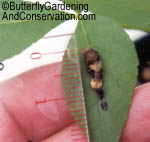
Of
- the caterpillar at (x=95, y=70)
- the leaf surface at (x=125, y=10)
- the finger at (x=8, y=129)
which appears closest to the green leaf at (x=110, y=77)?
the caterpillar at (x=95, y=70)

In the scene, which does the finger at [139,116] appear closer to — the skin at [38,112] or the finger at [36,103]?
the skin at [38,112]

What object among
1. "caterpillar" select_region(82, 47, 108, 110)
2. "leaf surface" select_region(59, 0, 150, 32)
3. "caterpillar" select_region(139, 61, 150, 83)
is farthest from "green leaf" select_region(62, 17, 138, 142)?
"caterpillar" select_region(139, 61, 150, 83)

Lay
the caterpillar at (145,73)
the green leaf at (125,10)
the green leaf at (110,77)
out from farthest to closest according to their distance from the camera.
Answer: the caterpillar at (145,73)
the green leaf at (125,10)
the green leaf at (110,77)

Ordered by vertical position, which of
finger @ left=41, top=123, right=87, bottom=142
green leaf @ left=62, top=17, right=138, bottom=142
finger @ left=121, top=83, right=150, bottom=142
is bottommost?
finger @ left=41, top=123, right=87, bottom=142

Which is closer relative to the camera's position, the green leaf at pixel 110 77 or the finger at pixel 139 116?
the green leaf at pixel 110 77

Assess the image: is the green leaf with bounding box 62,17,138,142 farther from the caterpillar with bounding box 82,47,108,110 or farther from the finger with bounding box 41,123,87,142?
the finger with bounding box 41,123,87,142

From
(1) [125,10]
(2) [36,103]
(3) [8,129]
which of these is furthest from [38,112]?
(1) [125,10]
